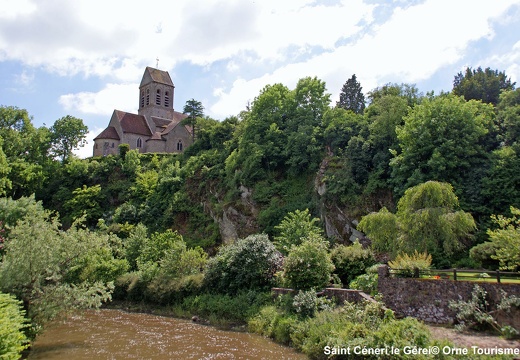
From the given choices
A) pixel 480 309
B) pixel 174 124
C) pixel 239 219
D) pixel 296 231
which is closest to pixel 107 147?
pixel 174 124

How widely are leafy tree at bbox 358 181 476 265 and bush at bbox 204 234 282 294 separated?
21.2 feet

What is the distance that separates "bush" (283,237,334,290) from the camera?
69.1 ft

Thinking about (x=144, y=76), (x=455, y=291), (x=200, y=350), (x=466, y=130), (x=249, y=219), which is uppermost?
(x=144, y=76)

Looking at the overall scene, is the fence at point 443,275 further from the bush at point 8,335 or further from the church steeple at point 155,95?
the church steeple at point 155,95

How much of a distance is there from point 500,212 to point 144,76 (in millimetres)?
64894

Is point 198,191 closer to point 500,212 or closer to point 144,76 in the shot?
point 500,212

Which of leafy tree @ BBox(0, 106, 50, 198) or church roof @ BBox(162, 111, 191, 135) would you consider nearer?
leafy tree @ BBox(0, 106, 50, 198)

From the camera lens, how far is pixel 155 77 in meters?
73.2

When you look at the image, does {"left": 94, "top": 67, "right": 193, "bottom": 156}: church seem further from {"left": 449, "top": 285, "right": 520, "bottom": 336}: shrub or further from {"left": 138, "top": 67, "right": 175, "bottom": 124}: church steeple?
{"left": 449, "top": 285, "right": 520, "bottom": 336}: shrub

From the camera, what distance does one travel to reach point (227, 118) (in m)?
52.8

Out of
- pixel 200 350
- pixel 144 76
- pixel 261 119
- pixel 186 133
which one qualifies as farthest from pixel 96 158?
pixel 200 350

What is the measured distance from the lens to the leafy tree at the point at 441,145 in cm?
2612

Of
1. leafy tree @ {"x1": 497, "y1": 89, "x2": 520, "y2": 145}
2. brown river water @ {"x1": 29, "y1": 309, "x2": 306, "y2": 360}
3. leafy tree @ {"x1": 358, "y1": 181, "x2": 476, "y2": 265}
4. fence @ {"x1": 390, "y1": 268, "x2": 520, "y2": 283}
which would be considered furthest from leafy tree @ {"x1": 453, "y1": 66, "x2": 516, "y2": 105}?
brown river water @ {"x1": 29, "y1": 309, "x2": 306, "y2": 360}

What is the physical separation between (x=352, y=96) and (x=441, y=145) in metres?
30.2
